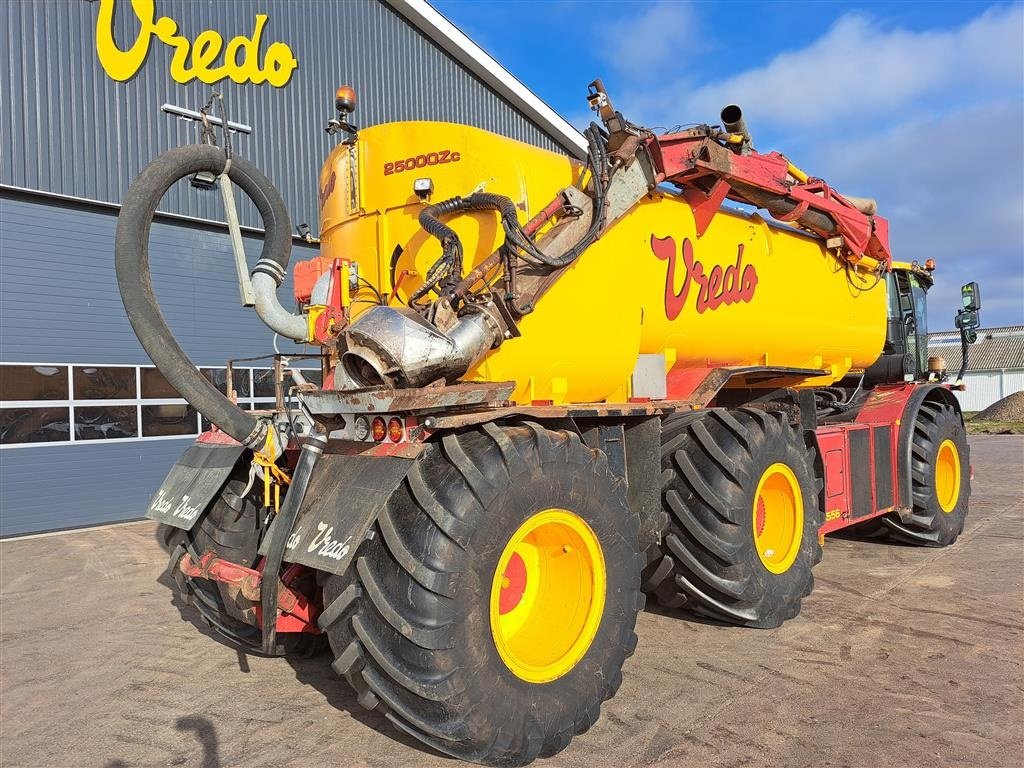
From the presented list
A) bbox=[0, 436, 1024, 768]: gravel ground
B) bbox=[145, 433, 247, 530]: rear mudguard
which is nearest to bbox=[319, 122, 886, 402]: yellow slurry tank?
bbox=[145, 433, 247, 530]: rear mudguard

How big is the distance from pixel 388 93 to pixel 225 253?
4362 mm

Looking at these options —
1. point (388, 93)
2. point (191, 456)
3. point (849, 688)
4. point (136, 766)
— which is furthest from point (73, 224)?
point (849, 688)

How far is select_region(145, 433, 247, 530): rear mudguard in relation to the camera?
4.40m

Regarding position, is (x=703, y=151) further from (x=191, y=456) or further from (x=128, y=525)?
(x=128, y=525)

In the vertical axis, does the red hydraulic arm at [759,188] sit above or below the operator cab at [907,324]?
above

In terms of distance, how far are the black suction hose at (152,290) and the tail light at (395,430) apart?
2.75ft

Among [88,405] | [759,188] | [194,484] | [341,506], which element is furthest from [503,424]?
[88,405]

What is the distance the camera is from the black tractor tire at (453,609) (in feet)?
10.1

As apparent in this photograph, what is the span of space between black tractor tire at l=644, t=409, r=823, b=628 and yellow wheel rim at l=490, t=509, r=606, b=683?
127 centimetres

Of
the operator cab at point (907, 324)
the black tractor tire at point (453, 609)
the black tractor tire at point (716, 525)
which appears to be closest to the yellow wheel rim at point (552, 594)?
the black tractor tire at point (453, 609)

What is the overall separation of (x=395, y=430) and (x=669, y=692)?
7.01 ft

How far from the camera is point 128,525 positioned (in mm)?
10562

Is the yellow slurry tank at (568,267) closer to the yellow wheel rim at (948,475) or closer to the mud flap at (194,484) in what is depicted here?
the mud flap at (194,484)

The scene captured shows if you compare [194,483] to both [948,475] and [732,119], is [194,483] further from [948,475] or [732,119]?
[948,475]
